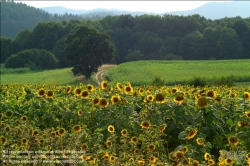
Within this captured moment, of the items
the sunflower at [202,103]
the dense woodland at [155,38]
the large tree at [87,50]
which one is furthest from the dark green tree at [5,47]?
the sunflower at [202,103]

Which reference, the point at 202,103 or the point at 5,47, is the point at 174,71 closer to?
the point at 5,47

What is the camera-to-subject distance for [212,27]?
71625 millimetres

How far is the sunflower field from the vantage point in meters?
3.99

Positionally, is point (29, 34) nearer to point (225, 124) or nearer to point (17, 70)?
point (17, 70)

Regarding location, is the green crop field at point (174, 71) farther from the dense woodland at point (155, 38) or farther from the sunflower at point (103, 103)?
the sunflower at point (103, 103)

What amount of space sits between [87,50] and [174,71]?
11.4 meters

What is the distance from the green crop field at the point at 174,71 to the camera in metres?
41.8

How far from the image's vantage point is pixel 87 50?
43.4 meters

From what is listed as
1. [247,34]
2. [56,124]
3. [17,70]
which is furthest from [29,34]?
[56,124]

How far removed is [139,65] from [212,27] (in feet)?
82.7

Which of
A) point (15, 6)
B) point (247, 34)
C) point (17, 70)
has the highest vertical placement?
point (15, 6)

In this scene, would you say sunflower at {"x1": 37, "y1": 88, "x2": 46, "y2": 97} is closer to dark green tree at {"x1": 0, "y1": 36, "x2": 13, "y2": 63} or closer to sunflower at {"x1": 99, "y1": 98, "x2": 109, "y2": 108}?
sunflower at {"x1": 99, "y1": 98, "x2": 109, "y2": 108}

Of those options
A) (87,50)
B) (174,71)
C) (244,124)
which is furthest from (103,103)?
(174,71)

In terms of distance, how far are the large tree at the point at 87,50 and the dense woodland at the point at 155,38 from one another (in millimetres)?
16713
